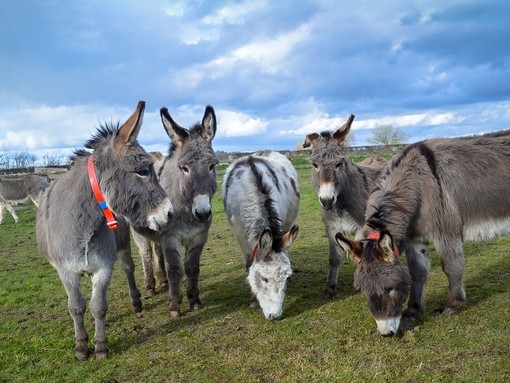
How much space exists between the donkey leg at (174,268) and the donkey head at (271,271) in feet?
3.67

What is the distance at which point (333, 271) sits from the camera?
6273 mm

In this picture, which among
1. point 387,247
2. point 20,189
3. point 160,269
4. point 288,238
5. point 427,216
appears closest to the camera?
point 387,247

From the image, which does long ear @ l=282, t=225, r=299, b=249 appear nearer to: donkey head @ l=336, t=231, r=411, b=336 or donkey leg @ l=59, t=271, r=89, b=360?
donkey head @ l=336, t=231, r=411, b=336

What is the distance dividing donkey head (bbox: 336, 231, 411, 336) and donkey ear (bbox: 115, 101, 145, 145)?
2.35m

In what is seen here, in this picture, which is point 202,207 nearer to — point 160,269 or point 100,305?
point 100,305

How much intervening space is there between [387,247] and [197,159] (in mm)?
2547

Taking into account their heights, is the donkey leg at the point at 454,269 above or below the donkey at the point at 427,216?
below

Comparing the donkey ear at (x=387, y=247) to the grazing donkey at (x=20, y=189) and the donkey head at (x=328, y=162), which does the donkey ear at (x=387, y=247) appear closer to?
the donkey head at (x=328, y=162)

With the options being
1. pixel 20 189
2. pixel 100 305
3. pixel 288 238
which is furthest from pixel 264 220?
pixel 20 189

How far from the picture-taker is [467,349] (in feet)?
13.5

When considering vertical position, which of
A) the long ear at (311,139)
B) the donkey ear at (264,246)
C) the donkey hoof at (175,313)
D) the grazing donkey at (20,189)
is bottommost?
the donkey hoof at (175,313)

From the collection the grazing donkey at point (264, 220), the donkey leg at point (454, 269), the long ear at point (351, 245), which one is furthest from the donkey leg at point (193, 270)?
the donkey leg at point (454, 269)

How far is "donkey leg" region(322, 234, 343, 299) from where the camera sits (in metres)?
6.17

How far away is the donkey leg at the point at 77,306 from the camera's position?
4387mm
